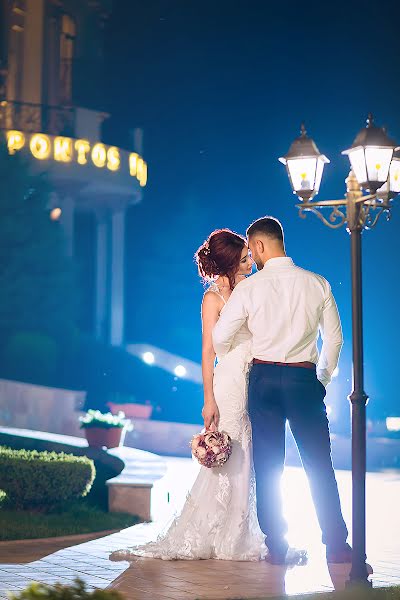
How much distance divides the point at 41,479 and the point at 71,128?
31.7 meters

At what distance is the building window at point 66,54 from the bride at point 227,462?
1444 inches

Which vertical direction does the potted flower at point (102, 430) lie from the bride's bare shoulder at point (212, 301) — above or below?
below

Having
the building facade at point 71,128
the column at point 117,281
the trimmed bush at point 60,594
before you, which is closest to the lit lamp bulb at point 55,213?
the building facade at point 71,128

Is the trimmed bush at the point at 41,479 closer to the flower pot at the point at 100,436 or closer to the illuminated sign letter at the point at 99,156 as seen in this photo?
the flower pot at the point at 100,436

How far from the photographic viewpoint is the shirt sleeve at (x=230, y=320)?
726cm

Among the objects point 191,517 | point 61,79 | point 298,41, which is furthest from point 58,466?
point 298,41

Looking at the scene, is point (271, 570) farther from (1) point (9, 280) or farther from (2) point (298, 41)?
(2) point (298, 41)

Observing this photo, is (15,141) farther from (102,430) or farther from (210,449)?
(210,449)

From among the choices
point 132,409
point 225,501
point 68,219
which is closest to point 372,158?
point 225,501

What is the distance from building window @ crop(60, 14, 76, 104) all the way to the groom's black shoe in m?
37.4

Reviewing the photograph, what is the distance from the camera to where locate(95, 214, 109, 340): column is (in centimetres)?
4516

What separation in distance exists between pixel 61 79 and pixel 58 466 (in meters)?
34.5

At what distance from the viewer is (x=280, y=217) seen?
46688mm

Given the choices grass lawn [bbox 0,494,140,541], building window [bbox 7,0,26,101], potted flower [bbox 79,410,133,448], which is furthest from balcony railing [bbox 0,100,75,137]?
grass lawn [bbox 0,494,140,541]
